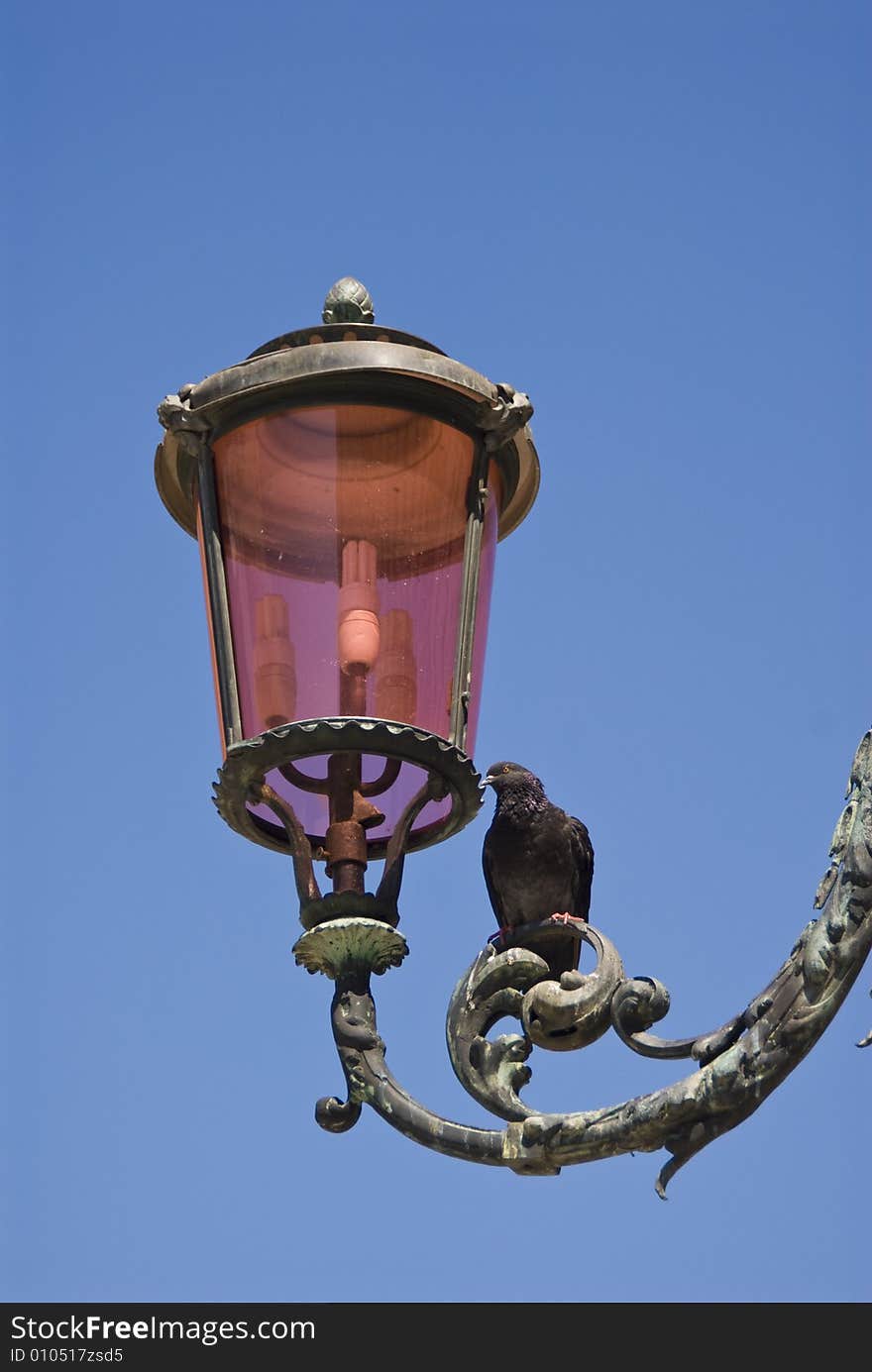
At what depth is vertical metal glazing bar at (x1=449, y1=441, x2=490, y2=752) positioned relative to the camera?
16.4 ft

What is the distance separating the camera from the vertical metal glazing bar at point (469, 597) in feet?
16.4

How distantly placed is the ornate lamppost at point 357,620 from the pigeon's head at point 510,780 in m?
1.29

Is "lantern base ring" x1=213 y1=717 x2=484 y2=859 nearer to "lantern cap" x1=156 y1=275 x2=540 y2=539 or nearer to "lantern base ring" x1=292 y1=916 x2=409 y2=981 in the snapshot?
"lantern base ring" x1=292 y1=916 x2=409 y2=981

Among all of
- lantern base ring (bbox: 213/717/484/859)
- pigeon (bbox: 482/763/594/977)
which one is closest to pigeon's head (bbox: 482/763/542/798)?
pigeon (bbox: 482/763/594/977)

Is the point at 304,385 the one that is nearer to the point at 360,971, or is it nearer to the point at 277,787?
the point at 277,787

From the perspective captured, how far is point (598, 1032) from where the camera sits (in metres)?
4.56

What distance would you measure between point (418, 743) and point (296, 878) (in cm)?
41

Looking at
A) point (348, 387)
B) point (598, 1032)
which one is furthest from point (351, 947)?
point (348, 387)

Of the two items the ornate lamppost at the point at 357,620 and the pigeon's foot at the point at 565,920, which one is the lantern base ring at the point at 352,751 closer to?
the ornate lamppost at the point at 357,620

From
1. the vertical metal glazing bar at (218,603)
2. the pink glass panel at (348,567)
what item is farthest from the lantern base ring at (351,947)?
the vertical metal glazing bar at (218,603)

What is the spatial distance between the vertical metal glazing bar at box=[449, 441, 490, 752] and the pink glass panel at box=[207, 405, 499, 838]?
0.02m

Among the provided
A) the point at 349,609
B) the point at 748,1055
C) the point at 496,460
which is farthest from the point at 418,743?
the point at 748,1055

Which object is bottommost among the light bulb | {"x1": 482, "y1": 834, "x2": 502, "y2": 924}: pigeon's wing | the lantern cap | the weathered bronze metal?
the weathered bronze metal

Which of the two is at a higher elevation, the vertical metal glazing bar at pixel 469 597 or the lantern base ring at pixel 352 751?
the vertical metal glazing bar at pixel 469 597
